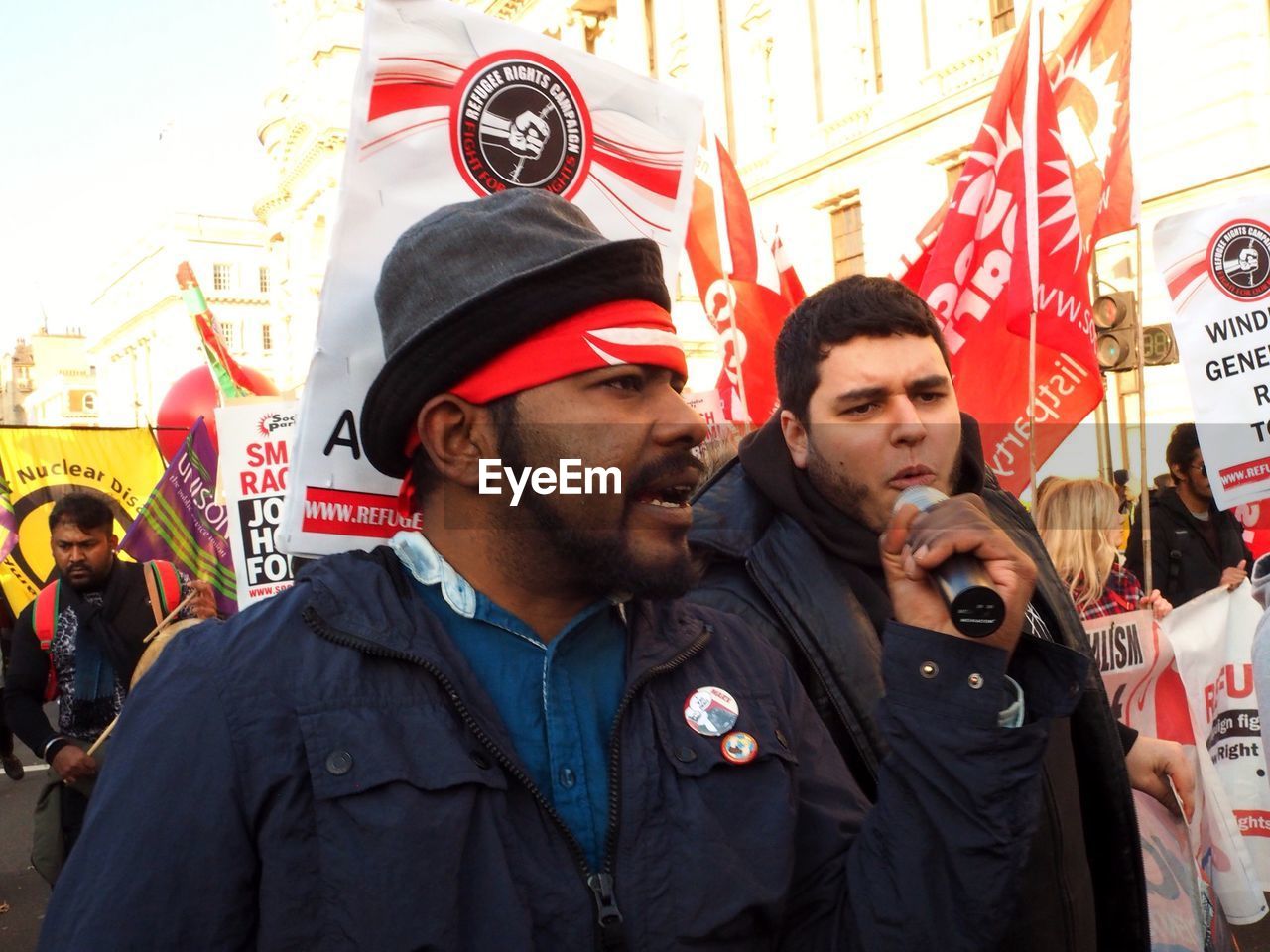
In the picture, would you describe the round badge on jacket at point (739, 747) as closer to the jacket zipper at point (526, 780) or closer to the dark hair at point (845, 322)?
the jacket zipper at point (526, 780)

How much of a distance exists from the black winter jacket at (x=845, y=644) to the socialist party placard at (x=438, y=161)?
0.60 m

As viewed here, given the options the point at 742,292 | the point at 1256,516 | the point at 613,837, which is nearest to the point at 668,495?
the point at 613,837

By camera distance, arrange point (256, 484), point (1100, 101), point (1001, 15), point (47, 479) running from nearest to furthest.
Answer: point (256, 484)
point (1100, 101)
point (47, 479)
point (1001, 15)

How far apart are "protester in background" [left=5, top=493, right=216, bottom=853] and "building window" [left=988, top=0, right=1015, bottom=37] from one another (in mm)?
17828

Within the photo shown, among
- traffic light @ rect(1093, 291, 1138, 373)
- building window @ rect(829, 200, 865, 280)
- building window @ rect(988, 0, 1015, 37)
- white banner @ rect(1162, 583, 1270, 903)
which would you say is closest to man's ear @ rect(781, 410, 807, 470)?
white banner @ rect(1162, 583, 1270, 903)

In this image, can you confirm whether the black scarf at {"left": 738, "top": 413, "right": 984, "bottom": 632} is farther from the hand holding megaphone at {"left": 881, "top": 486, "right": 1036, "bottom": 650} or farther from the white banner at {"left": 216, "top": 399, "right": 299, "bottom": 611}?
the white banner at {"left": 216, "top": 399, "right": 299, "bottom": 611}

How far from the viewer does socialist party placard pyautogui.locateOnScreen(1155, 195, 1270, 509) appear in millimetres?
4887

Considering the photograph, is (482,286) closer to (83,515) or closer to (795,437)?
(795,437)

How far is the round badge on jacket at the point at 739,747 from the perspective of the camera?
1426mm

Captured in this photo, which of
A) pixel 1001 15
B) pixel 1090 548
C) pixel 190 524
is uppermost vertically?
pixel 1001 15

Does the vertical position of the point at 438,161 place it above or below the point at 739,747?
above

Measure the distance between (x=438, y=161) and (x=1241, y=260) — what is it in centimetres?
411

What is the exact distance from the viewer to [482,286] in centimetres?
146

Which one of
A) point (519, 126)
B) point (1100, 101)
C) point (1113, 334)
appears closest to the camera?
point (519, 126)
